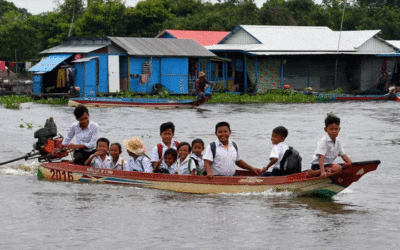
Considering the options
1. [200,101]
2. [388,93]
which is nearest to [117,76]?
[200,101]

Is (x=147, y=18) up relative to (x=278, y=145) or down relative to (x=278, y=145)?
up

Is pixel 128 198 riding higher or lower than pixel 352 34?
lower

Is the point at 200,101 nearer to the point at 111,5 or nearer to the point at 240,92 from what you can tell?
the point at 240,92

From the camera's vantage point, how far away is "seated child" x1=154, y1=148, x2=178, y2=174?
436 inches

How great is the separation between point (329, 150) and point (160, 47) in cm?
2495

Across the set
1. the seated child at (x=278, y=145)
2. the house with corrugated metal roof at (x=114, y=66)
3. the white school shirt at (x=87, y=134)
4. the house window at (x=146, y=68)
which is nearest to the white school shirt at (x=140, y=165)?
the white school shirt at (x=87, y=134)

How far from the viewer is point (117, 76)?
3238cm

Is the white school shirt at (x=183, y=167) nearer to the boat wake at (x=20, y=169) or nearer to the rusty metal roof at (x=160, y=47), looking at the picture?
the boat wake at (x=20, y=169)

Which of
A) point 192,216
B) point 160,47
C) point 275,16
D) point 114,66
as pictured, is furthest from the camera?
point 275,16

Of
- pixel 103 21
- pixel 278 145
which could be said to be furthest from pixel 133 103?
pixel 103 21

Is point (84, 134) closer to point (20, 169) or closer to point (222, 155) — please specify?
point (222, 155)

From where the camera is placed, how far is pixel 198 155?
1089 centimetres

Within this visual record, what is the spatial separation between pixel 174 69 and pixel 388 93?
10.7 metres

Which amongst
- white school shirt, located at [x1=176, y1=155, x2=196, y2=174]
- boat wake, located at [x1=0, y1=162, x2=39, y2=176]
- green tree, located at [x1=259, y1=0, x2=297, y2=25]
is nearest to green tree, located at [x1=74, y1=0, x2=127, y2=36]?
green tree, located at [x1=259, y1=0, x2=297, y2=25]
